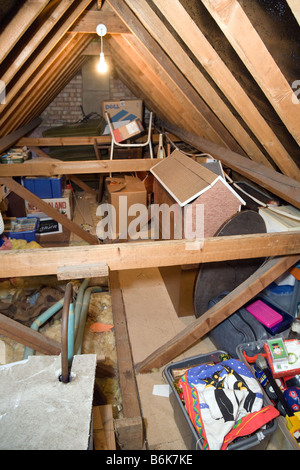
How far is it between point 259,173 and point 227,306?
3.45ft

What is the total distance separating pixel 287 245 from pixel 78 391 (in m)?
1.32

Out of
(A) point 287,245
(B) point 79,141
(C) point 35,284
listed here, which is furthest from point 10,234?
(A) point 287,245

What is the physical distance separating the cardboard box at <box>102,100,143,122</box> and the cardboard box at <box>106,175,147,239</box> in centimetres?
158

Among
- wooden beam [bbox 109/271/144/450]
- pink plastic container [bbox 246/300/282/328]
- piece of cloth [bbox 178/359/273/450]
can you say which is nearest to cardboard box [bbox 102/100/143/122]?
wooden beam [bbox 109/271/144/450]

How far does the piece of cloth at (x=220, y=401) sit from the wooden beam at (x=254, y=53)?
1.43 meters

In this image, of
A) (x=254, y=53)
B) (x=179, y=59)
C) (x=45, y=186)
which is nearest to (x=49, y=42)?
(x=179, y=59)

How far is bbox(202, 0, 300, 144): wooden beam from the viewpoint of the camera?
1.22m

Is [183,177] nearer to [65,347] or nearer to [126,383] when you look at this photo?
[126,383]

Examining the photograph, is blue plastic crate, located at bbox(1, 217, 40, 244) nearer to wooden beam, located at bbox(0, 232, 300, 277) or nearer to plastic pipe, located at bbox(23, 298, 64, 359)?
plastic pipe, located at bbox(23, 298, 64, 359)

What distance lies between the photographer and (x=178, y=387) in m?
1.87

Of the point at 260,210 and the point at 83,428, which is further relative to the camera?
the point at 260,210
